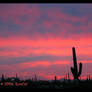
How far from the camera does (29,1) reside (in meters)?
1.84

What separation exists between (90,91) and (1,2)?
129 centimetres

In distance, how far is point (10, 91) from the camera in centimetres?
209

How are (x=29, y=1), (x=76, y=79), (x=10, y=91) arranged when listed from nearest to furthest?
(x=29, y=1)
(x=10, y=91)
(x=76, y=79)

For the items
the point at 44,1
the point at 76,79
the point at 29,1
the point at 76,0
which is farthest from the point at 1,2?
the point at 76,79

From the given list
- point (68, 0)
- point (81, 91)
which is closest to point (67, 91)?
point (81, 91)

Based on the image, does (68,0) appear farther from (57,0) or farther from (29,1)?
(29,1)

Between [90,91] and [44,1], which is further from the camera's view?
[90,91]

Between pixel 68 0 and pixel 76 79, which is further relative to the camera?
pixel 76 79

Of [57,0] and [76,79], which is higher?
[57,0]

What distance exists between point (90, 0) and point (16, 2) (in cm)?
71

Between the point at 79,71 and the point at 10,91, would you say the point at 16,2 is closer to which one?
the point at 10,91

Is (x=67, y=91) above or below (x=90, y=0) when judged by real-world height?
below

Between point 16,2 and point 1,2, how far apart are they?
15 centimetres

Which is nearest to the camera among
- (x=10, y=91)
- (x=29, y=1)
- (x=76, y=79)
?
(x=29, y=1)
